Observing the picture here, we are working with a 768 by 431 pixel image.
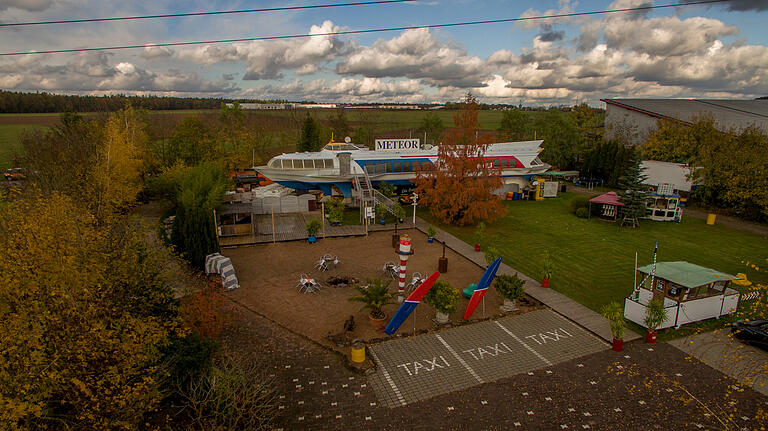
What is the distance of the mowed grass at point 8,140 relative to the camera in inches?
2016

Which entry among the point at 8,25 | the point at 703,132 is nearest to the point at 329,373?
the point at 8,25

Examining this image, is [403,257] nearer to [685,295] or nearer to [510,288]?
[510,288]

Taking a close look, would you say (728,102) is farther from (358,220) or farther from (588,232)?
(358,220)

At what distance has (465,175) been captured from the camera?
25.9 m

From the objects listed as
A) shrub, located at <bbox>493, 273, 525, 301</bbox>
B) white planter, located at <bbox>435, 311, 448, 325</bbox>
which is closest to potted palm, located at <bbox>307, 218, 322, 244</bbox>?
white planter, located at <bbox>435, 311, 448, 325</bbox>

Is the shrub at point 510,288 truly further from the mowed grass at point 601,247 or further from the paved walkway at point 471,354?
the mowed grass at point 601,247

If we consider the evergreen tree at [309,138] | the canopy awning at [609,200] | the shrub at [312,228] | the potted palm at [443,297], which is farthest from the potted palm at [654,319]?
the evergreen tree at [309,138]

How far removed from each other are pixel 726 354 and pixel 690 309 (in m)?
1.75

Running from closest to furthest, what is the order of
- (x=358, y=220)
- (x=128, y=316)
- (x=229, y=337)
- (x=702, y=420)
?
(x=128, y=316) < (x=702, y=420) < (x=229, y=337) < (x=358, y=220)

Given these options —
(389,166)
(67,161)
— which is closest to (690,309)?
(389,166)

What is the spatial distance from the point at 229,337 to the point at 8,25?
11.5m

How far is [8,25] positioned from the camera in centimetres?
1156

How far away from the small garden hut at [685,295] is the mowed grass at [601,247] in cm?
171

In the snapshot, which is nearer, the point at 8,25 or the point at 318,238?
the point at 8,25
